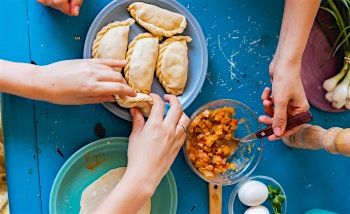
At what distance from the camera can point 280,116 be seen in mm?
1120

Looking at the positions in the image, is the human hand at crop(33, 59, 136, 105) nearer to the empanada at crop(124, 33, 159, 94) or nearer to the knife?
the empanada at crop(124, 33, 159, 94)

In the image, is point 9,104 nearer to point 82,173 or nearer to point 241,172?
point 82,173

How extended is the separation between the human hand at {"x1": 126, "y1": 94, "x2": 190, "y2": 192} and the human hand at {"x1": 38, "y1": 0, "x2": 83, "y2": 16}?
27 cm

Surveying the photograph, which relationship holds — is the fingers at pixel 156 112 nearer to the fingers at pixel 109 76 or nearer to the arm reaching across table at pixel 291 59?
the fingers at pixel 109 76

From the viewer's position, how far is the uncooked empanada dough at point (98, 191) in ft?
3.92

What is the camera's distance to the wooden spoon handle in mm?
1271

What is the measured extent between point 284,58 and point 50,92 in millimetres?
531

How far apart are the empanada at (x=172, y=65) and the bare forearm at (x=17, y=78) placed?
302 millimetres

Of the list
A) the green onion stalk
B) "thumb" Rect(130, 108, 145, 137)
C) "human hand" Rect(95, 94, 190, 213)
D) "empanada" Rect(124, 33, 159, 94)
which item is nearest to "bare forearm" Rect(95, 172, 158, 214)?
"human hand" Rect(95, 94, 190, 213)

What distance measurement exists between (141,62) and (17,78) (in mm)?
286

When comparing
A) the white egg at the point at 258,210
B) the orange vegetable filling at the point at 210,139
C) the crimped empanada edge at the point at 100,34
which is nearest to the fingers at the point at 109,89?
the crimped empanada edge at the point at 100,34

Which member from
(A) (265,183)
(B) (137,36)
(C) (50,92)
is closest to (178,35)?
(B) (137,36)

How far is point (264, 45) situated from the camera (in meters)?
1.31

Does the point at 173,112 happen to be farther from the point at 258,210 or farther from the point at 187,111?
the point at 258,210
